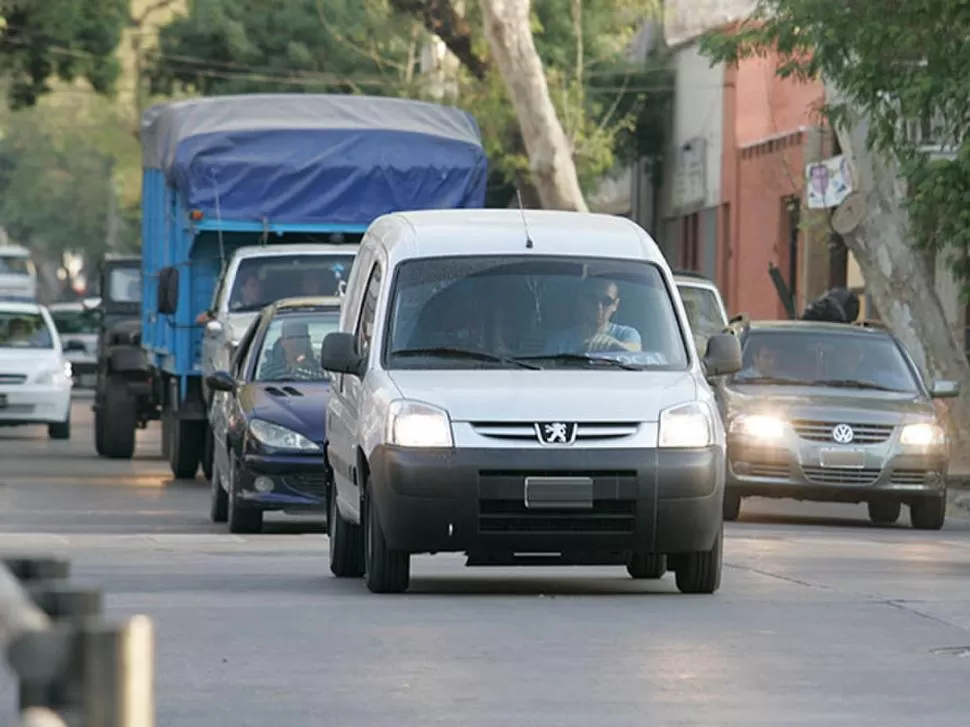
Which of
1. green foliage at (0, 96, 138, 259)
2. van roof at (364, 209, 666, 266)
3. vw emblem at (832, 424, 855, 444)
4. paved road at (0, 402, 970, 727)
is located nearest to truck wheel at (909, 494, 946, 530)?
vw emblem at (832, 424, 855, 444)

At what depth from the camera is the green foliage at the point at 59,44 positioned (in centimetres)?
4809

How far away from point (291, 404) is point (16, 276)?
199 feet

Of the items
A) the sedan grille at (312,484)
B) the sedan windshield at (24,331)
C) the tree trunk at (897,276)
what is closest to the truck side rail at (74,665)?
the sedan grille at (312,484)

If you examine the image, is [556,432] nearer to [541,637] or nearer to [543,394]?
[543,394]

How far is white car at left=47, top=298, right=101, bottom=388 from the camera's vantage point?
203 feet

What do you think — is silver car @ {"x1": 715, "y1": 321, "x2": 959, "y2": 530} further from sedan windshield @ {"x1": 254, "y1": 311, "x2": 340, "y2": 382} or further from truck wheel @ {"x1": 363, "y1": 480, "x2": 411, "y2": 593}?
truck wheel @ {"x1": 363, "y1": 480, "x2": 411, "y2": 593}

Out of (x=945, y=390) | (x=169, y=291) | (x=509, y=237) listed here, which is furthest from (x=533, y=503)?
(x=169, y=291)

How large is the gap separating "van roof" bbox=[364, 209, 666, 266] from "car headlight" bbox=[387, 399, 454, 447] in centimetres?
122

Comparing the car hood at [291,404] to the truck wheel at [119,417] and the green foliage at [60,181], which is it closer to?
the truck wheel at [119,417]

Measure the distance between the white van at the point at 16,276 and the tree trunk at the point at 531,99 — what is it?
1295 inches

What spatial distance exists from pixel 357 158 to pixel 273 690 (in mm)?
16796

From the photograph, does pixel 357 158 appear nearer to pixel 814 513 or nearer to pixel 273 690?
pixel 814 513

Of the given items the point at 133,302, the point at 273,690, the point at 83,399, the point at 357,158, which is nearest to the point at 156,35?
the point at 83,399

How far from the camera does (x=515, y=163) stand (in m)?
45.9
